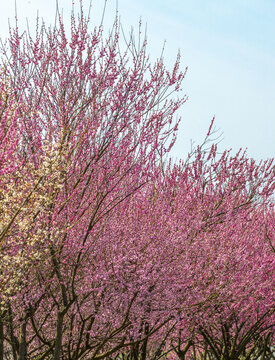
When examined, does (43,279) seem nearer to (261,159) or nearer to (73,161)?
(73,161)

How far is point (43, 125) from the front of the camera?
26.8 feet

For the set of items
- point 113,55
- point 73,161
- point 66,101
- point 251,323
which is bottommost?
point 251,323

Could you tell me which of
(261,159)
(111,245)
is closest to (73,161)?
(111,245)

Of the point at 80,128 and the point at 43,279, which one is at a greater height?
the point at 80,128

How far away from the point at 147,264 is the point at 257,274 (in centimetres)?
347

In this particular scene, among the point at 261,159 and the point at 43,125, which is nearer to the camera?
the point at 43,125

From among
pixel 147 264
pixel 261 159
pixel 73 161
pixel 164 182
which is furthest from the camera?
pixel 261 159

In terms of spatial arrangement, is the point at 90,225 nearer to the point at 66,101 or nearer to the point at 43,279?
the point at 43,279

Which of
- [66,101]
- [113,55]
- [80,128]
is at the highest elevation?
[113,55]

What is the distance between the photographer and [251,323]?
36.8ft

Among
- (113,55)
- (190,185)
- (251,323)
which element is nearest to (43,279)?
(113,55)

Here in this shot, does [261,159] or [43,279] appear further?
[261,159]

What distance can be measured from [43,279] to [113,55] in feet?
14.2

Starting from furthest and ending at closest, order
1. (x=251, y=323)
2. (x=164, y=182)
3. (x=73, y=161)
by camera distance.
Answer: (x=164, y=182)
(x=251, y=323)
(x=73, y=161)
